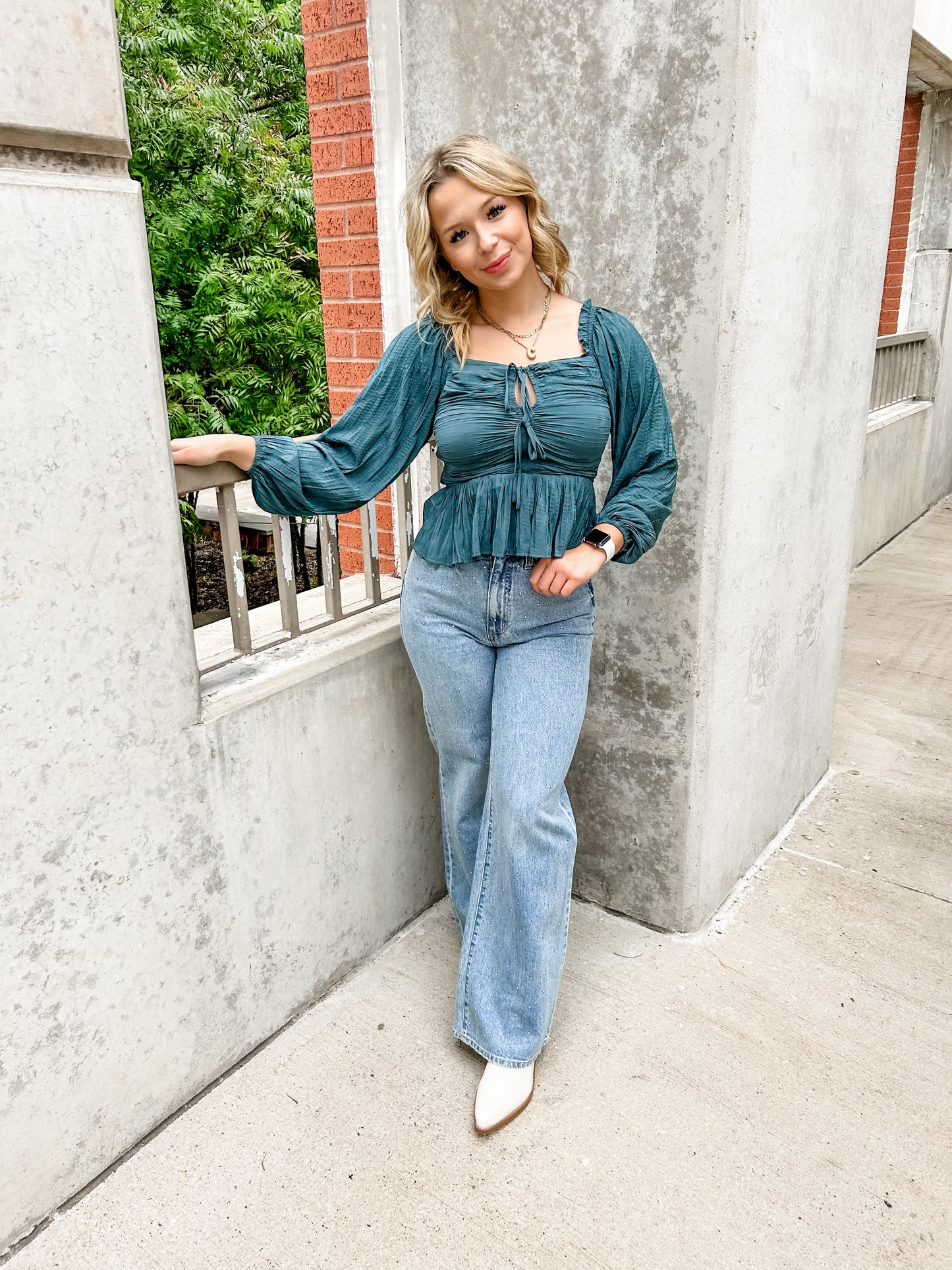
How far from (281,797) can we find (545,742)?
2.30ft

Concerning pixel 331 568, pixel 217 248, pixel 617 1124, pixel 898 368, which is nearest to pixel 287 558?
pixel 331 568

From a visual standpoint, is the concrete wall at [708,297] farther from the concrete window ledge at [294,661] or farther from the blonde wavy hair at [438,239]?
the concrete window ledge at [294,661]

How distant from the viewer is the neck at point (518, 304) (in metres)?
2.22

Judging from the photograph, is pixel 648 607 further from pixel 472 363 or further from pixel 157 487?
pixel 157 487

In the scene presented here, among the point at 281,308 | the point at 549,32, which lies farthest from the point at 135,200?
the point at 281,308

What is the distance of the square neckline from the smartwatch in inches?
15.4

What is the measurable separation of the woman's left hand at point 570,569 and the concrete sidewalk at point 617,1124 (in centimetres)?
125

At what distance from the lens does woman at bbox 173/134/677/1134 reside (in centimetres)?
214

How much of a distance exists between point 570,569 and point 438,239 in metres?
0.79

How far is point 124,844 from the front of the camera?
2.07 m

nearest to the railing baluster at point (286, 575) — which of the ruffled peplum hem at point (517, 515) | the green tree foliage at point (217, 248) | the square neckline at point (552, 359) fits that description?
the ruffled peplum hem at point (517, 515)

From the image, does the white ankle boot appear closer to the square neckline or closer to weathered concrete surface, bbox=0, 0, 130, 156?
the square neckline

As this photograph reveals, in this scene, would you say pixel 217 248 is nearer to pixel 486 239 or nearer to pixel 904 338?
pixel 904 338

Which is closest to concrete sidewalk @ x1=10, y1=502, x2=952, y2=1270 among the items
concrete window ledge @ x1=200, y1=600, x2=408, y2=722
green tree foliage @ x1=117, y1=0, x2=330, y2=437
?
concrete window ledge @ x1=200, y1=600, x2=408, y2=722
